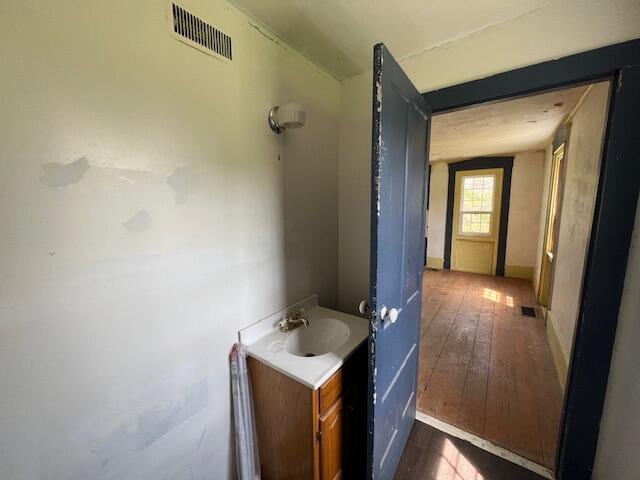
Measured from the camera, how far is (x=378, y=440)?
1.13 m

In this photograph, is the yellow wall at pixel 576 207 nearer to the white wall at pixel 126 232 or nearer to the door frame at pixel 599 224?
the door frame at pixel 599 224

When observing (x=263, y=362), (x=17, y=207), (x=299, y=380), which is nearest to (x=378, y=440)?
(x=299, y=380)

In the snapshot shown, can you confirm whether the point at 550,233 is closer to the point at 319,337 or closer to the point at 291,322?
the point at 319,337

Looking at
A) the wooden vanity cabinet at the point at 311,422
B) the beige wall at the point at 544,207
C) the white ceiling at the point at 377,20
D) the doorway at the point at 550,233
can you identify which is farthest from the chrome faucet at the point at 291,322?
the beige wall at the point at 544,207

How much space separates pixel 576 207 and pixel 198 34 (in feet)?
9.18

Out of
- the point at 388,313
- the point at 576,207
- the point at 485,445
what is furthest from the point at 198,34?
the point at 576,207

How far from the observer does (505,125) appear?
2.86 m

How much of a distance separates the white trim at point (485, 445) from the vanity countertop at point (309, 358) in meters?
0.87

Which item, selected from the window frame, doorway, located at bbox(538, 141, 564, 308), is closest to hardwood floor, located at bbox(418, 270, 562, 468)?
doorway, located at bbox(538, 141, 564, 308)

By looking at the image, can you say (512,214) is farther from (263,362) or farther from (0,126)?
(0,126)

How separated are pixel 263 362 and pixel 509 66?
1801mm

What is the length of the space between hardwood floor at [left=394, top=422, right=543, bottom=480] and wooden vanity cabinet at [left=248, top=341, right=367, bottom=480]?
31cm

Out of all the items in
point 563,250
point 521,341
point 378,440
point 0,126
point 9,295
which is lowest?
point 521,341

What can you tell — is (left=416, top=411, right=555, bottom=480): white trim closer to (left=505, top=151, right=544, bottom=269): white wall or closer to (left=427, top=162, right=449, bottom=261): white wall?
(left=505, top=151, right=544, bottom=269): white wall
